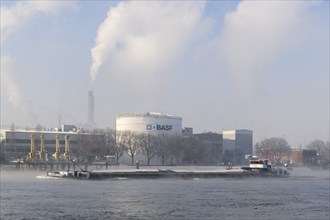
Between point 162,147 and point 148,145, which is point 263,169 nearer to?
point 162,147

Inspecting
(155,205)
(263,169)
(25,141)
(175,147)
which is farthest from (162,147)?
(155,205)

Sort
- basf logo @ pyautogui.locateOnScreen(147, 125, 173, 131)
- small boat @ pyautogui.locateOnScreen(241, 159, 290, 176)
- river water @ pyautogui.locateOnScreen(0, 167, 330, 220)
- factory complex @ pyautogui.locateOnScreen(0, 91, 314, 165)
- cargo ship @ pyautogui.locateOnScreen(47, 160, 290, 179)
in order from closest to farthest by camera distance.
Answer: river water @ pyautogui.locateOnScreen(0, 167, 330, 220), cargo ship @ pyautogui.locateOnScreen(47, 160, 290, 179), small boat @ pyautogui.locateOnScreen(241, 159, 290, 176), factory complex @ pyautogui.locateOnScreen(0, 91, 314, 165), basf logo @ pyautogui.locateOnScreen(147, 125, 173, 131)

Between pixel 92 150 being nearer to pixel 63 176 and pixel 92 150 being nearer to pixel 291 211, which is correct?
pixel 63 176

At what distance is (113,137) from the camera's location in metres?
178

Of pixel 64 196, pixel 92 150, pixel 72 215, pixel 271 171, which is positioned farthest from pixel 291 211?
pixel 92 150

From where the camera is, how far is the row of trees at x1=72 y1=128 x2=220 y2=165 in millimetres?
169625

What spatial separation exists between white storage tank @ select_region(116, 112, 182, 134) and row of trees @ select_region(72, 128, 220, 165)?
729 centimetres

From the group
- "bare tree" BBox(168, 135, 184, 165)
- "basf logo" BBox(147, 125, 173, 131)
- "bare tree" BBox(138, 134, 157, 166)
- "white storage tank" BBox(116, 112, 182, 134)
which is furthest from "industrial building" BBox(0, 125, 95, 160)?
"bare tree" BBox(168, 135, 184, 165)

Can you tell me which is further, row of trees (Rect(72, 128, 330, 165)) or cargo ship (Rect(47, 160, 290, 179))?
row of trees (Rect(72, 128, 330, 165))

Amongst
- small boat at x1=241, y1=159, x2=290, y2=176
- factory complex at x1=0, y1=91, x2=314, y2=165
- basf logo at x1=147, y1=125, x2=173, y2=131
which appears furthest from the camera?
basf logo at x1=147, y1=125, x2=173, y2=131

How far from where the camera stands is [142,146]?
17250 cm

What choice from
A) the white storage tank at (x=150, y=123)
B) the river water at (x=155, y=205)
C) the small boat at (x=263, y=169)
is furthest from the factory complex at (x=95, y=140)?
the river water at (x=155, y=205)

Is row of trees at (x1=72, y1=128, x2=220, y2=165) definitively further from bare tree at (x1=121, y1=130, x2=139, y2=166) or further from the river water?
the river water

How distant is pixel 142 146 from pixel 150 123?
47.2ft
